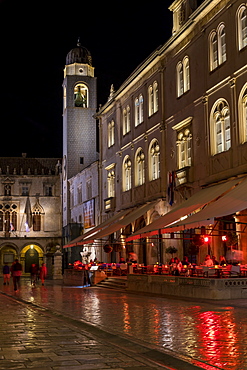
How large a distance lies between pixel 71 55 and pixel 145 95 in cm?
2942

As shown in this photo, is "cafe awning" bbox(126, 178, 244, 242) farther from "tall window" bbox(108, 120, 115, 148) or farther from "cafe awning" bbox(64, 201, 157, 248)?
"tall window" bbox(108, 120, 115, 148)

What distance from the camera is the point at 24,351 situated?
9.95 metres

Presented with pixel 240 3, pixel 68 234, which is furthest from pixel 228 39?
pixel 68 234

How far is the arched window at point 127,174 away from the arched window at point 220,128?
44.4ft

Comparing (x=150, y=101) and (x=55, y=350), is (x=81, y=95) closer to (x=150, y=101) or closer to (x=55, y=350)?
(x=150, y=101)

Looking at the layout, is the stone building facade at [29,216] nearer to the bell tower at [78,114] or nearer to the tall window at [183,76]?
the bell tower at [78,114]

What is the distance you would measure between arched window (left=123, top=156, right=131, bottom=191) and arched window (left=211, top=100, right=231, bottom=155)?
13529 mm

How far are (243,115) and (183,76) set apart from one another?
24.1 ft

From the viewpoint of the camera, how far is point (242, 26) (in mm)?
24625

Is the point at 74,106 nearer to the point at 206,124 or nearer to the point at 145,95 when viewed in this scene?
the point at 145,95

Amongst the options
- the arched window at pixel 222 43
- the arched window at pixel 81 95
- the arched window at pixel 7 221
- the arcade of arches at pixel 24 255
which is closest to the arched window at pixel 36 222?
the arcade of arches at pixel 24 255

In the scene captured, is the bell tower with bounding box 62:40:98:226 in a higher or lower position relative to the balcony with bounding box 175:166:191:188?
higher

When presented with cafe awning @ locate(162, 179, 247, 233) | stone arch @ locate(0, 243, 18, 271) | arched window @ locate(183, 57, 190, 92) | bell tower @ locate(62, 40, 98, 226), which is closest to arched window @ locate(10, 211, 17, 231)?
stone arch @ locate(0, 243, 18, 271)

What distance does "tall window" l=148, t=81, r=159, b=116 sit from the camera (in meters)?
34.9
